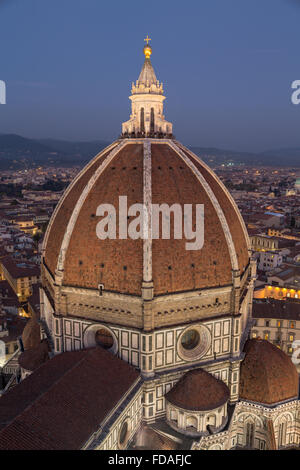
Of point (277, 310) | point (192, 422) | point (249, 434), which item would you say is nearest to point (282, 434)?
point (249, 434)

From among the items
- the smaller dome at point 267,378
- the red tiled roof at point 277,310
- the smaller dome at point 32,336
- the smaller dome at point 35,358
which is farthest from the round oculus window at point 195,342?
the red tiled roof at point 277,310

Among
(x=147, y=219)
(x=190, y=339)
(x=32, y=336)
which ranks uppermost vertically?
(x=147, y=219)

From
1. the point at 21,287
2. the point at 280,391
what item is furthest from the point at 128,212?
the point at 21,287

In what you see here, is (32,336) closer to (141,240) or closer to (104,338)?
(104,338)

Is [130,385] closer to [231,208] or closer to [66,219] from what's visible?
[66,219]

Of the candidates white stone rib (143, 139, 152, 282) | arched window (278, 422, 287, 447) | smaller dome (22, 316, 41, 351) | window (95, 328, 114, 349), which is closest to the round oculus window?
window (95, 328, 114, 349)

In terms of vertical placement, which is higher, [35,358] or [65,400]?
[65,400]
